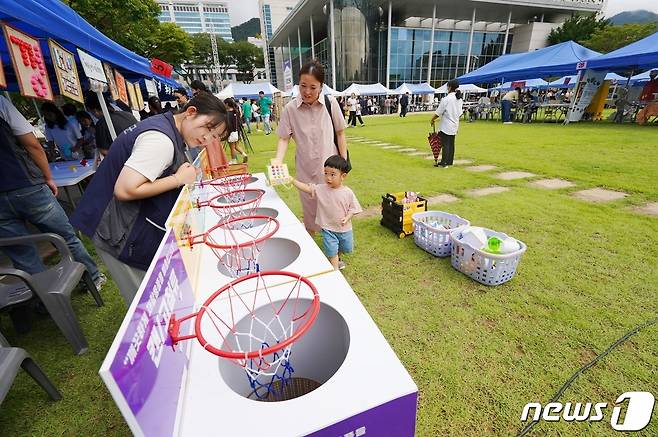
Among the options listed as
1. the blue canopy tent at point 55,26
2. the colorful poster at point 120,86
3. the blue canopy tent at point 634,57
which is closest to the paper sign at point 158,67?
the colorful poster at point 120,86

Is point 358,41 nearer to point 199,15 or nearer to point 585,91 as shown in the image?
point 585,91

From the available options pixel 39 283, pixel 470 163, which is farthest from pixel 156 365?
pixel 470 163

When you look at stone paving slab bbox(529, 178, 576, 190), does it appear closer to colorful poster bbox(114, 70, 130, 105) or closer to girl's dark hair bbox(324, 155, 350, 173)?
girl's dark hair bbox(324, 155, 350, 173)

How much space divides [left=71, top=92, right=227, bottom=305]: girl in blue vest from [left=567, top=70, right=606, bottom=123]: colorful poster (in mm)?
17723

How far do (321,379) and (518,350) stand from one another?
1339 millimetres

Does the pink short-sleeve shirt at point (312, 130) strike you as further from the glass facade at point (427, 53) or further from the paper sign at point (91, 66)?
the glass facade at point (427, 53)

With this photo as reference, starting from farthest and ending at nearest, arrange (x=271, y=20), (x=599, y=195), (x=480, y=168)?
(x=271, y=20), (x=480, y=168), (x=599, y=195)

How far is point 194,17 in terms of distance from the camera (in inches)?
3617

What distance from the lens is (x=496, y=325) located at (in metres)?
2.14

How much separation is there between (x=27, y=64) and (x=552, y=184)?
688 centimetres

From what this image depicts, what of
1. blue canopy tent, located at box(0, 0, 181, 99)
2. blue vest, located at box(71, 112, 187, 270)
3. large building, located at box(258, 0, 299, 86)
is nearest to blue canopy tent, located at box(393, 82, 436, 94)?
blue canopy tent, located at box(0, 0, 181, 99)

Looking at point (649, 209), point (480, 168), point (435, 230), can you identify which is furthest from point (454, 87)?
point (435, 230)

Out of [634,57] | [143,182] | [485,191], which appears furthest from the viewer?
[634,57]

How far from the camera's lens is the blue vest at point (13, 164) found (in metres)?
2.25
